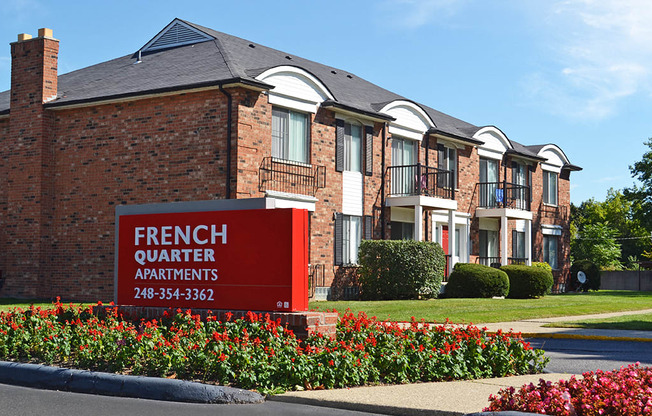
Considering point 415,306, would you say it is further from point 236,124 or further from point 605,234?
point 605,234

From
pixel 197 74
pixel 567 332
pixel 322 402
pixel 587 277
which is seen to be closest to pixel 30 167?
pixel 197 74

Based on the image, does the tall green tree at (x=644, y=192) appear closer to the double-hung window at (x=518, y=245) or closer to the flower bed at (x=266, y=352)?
the double-hung window at (x=518, y=245)

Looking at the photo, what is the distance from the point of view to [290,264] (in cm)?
1022

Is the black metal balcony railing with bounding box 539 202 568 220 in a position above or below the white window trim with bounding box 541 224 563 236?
above

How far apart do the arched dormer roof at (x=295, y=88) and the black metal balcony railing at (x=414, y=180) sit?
4809mm

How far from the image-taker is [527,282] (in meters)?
29.2

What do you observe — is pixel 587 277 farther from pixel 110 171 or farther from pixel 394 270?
pixel 110 171

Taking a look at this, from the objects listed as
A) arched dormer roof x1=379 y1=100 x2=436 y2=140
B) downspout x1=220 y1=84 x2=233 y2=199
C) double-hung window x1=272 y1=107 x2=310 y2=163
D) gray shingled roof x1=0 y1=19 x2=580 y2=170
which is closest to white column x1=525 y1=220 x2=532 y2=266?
gray shingled roof x1=0 y1=19 x2=580 y2=170

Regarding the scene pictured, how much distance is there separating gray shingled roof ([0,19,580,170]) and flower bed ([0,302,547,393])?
38.3 ft

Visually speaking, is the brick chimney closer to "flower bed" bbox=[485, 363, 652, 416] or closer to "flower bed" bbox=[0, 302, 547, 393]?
"flower bed" bbox=[0, 302, 547, 393]

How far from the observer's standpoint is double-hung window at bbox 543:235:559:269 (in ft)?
127

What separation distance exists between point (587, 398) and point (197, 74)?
59.4ft

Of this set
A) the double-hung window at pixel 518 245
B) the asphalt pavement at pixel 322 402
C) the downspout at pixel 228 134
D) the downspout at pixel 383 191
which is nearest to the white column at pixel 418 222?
the downspout at pixel 383 191

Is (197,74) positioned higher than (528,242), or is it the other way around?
(197,74)
